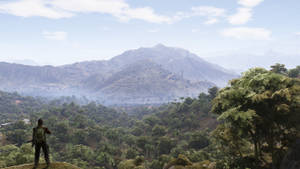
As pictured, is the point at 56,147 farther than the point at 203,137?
Yes

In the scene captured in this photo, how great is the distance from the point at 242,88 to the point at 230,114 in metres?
2.89

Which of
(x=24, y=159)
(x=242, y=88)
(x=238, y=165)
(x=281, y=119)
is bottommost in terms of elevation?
(x=24, y=159)

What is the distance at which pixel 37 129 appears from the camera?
13.2 metres

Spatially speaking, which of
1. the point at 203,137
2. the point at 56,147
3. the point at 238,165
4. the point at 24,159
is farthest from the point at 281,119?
the point at 56,147

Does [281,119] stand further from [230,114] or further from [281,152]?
[230,114]

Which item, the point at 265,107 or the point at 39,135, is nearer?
the point at 39,135

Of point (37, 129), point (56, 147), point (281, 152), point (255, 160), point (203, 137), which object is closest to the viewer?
point (37, 129)

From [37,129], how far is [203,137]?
3663 inches

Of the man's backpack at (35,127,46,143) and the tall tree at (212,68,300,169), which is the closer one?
the man's backpack at (35,127,46,143)

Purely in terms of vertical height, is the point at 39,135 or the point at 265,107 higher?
the point at 265,107

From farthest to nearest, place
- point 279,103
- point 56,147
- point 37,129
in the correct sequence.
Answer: point 56,147 → point 279,103 → point 37,129

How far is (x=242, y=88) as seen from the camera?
1997cm

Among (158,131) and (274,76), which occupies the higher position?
(274,76)

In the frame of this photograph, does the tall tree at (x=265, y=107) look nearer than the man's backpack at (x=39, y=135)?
No
